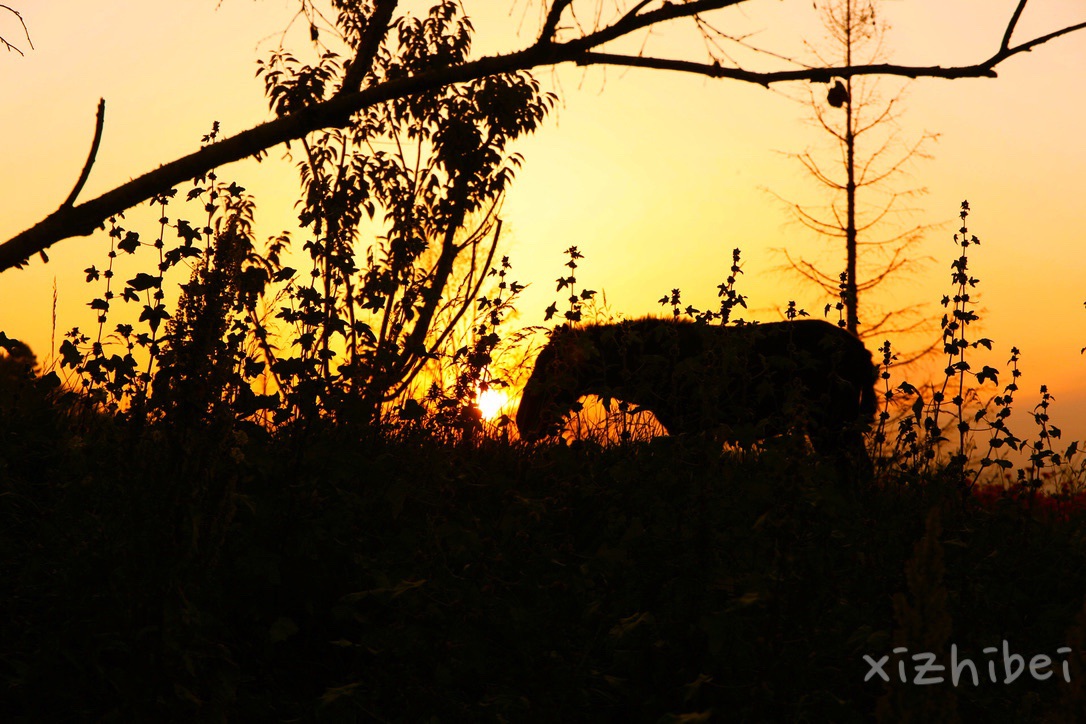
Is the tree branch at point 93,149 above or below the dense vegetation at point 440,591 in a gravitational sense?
above

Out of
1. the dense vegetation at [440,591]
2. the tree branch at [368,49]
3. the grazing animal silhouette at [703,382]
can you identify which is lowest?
the dense vegetation at [440,591]

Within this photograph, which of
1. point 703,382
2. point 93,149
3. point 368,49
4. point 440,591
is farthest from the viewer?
point 703,382

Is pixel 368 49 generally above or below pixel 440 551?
above

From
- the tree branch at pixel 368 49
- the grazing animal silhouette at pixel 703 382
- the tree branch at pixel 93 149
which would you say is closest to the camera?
the tree branch at pixel 93 149

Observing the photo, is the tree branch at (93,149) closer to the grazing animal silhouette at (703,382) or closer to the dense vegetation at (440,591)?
the dense vegetation at (440,591)

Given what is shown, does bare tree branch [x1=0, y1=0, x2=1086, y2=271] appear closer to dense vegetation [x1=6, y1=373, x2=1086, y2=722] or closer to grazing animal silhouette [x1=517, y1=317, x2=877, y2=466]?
dense vegetation [x1=6, y1=373, x2=1086, y2=722]

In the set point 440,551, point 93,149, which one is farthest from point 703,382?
point 93,149

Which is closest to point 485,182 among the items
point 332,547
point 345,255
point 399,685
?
point 345,255

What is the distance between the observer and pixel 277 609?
4246 millimetres

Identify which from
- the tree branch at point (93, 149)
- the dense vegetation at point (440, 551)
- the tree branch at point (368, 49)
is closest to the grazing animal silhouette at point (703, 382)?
the dense vegetation at point (440, 551)

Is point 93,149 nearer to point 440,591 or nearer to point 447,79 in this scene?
point 447,79

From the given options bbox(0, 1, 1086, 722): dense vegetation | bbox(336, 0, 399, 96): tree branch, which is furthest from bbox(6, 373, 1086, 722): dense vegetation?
bbox(336, 0, 399, 96): tree branch

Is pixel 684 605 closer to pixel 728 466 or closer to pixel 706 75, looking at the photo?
pixel 728 466

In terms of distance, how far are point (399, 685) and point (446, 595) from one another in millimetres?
490
